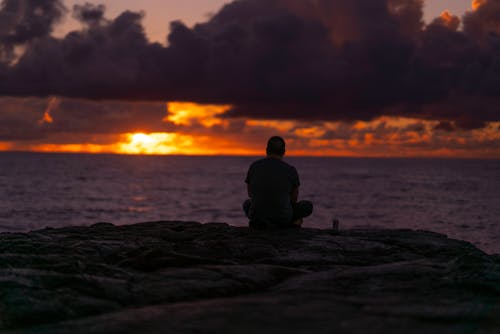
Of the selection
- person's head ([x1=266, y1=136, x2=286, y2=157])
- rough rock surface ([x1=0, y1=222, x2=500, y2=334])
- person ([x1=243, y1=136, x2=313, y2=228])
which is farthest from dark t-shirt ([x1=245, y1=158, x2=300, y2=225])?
rough rock surface ([x1=0, y1=222, x2=500, y2=334])

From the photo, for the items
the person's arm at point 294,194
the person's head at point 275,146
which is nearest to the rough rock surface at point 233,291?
the person's arm at point 294,194

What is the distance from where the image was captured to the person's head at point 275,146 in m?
9.74

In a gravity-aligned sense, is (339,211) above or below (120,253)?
below

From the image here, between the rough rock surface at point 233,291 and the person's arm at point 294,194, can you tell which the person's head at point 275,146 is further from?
the rough rock surface at point 233,291

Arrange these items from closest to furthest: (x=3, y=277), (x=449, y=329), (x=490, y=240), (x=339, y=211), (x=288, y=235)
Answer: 1. (x=449, y=329)
2. (x=3, y=277)
3. (x=288, y=235)
4. (x=490, y=240)
5. (x=339, y=211)

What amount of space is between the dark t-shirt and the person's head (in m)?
0.15

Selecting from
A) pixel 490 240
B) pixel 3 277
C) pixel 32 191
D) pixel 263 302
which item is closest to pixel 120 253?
pixel 3 277

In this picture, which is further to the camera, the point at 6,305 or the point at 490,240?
the point at 490,240

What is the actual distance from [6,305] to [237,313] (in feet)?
6.90

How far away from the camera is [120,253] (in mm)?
7145

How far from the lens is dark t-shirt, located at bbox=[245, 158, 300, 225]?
9594 millimetres

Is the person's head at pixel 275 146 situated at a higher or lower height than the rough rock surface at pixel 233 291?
higher

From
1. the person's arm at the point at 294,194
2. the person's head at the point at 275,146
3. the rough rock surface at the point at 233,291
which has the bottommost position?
the rough rock surface at the point at 233,291

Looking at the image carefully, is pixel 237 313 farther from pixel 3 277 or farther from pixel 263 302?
pixel 3 277
